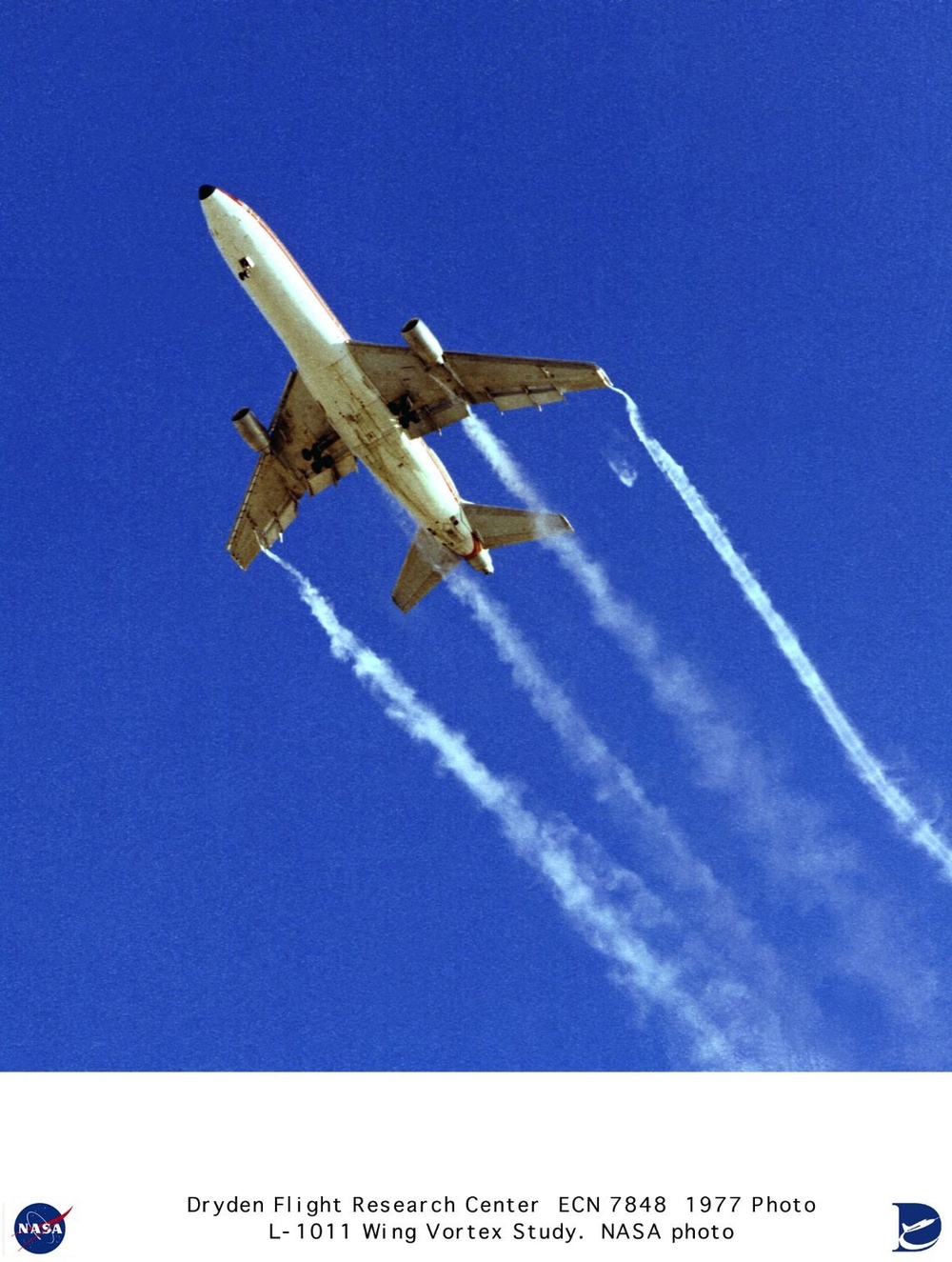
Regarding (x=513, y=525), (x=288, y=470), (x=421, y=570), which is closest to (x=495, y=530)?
(x=513, y=525)

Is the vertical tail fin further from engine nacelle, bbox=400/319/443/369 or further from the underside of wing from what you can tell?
engine nacelle, bbox=400/319/443/369

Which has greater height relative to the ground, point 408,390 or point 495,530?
point 408,390

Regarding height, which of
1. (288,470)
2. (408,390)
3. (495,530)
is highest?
(288,470)

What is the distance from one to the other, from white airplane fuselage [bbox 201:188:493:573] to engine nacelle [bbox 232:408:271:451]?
15.3 feet

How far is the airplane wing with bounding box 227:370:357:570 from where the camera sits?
48.6 metres

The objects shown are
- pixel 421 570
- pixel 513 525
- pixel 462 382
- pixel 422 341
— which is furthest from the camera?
pixel 421 570

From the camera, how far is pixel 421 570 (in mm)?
51688

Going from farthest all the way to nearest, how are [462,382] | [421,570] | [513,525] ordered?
[421,570] → [513,525] → [462,382]

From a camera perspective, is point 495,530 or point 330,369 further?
point 495,530

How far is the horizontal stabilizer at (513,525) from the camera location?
4859 cm

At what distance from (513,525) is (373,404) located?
26.9 ft

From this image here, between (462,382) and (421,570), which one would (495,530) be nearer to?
(421,570)
